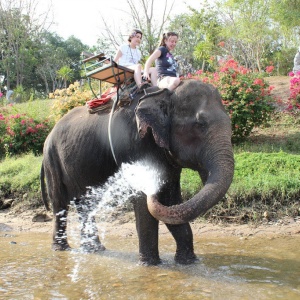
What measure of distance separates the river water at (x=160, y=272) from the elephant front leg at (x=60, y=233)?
138mm

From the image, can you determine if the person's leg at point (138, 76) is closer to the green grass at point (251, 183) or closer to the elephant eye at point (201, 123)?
the elephant eye at point (201, 123)

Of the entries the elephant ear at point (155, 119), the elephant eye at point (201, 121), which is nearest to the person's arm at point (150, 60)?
the elephant ear at point (155, 119)

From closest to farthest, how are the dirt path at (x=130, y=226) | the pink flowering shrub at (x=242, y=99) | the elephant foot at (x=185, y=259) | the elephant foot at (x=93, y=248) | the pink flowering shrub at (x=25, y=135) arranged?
the elephant foot at (x=185, y=259) < the elephant foot at (x=93, y=248) < the dirt path at (x=130, y=226) < the pink flowering shrub at (x=242, y=99) < the pink flowering shrub at (x=25, y=135)

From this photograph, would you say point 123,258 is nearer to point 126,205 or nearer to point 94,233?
point 94,233

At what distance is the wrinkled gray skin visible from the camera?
3994mm

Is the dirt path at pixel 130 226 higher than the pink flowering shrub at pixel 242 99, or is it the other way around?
Result: the pink flowering shrub at pixel 242 99

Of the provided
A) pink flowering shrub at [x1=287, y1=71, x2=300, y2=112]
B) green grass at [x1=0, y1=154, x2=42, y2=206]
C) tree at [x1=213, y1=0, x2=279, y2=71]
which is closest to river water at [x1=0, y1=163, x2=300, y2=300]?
green grass at [x1=0, y1=154, x2=42, y2=206]

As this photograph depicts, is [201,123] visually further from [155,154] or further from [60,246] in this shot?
[60,246]

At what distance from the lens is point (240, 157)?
8.64 meters

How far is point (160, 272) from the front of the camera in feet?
16.2

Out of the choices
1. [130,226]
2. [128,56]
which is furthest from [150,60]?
[130,226]

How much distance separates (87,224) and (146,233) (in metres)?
1.69

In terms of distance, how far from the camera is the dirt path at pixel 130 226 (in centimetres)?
649

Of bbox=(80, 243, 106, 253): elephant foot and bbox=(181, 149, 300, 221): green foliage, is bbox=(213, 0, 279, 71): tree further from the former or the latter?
bbox=(80, 243, 106, 253): elephant foot
